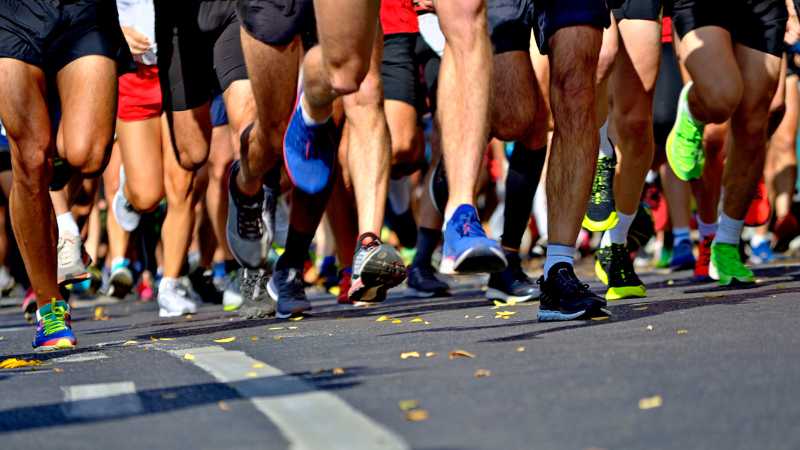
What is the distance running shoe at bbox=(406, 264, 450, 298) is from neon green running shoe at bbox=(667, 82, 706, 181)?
5.25 ft

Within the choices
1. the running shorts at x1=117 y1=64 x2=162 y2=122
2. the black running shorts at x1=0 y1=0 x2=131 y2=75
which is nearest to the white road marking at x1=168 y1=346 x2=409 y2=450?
the black running shorts at x1=0 y1=0 x2=131 y2=75

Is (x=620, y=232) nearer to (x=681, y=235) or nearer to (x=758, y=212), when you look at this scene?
(x=758, y=212)

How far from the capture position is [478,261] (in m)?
5.36

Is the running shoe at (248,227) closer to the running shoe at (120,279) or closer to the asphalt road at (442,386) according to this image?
the asphalt road at (442,386)

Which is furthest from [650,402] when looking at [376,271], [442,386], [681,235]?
[681,235]

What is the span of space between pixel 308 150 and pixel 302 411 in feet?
10.4

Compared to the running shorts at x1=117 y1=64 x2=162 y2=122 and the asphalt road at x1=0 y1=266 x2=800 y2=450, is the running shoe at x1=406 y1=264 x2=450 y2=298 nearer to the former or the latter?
the running shorts at x1=117 y1=64 x2=162 y2=122

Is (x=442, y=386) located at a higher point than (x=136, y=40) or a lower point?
lower

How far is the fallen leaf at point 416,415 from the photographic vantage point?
145 inches

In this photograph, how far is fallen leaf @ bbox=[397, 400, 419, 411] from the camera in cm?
386

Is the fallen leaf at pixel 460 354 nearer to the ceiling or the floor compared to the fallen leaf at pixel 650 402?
nearer to the floor

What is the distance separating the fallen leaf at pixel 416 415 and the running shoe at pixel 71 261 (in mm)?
4896

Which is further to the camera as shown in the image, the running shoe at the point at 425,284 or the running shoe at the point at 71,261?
the running shoe at the point at 425,284

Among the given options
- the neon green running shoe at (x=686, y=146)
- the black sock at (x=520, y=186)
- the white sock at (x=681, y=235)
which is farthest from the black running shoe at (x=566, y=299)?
the white sock at (x=681, y=235)
